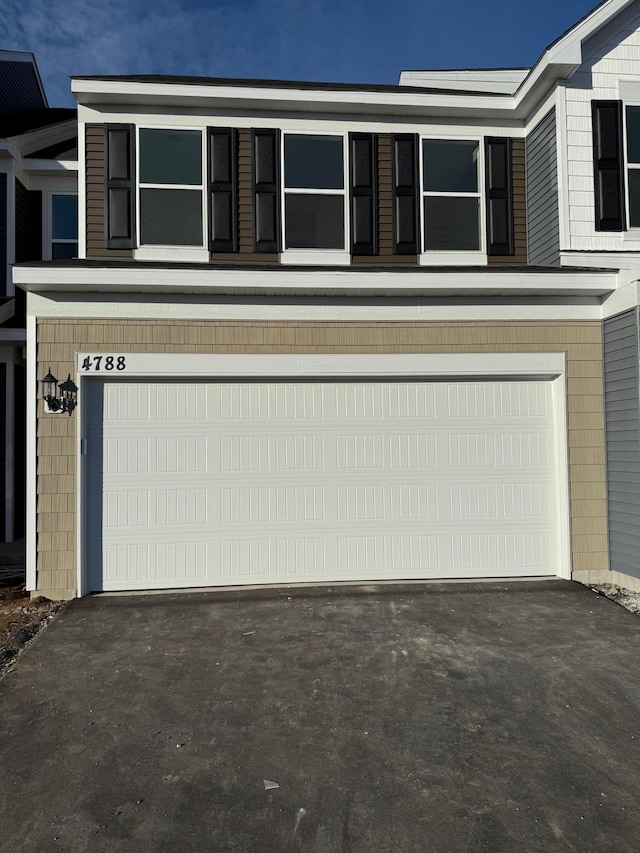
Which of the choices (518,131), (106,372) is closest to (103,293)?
(106,372)

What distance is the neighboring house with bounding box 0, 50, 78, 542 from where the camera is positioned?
8.40 m

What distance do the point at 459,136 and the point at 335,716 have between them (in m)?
7.29

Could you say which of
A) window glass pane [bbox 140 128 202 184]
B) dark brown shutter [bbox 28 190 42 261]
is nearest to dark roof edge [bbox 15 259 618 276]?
window glass pane [bbox 140 128 202 184]

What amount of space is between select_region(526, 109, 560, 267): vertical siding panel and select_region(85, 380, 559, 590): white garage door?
1898 mm

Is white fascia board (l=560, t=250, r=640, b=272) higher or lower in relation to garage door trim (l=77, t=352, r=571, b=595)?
higher

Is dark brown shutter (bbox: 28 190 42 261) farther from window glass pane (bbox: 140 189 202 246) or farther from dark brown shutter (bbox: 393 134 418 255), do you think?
dark brown shutter (bbox: 393 134 418 255)

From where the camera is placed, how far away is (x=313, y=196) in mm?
6832

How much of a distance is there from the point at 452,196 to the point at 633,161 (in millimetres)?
2345

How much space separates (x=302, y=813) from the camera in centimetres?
259

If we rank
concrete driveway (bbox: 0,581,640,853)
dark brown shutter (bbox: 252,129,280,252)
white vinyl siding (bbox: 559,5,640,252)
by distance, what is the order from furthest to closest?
dark brown shutter (bbox: 252,129,280,252) < white vinyl siding (bbox: 559,5,640,252) < concrete driveway (bbox: 0,581,640,853)

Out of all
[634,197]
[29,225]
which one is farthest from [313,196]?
[29,225]

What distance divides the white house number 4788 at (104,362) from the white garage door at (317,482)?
20 centimetres

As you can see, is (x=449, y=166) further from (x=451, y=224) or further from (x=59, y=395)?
(x=59, y=395)

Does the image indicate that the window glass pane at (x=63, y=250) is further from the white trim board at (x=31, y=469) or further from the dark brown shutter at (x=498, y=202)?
the dark brown shutter at (x=498, y=202)
